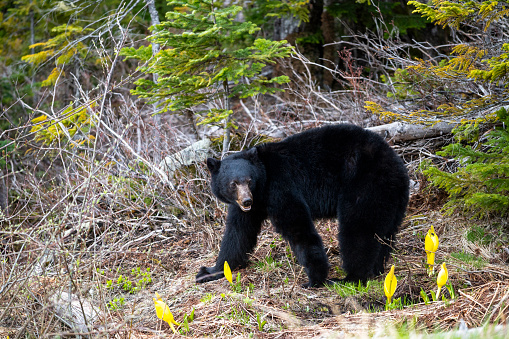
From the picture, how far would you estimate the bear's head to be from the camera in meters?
4.77

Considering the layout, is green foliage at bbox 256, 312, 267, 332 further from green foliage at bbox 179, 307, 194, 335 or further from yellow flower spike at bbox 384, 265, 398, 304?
yellow flower spike at bbox 384, 265, 398, 304

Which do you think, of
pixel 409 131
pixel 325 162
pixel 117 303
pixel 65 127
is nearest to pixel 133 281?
pixel 117 303

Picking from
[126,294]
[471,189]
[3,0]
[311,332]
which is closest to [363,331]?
[311,332]

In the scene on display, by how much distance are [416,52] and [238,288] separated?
7.61 meters

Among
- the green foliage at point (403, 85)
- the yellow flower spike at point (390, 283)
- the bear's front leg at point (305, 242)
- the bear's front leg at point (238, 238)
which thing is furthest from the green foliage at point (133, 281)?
the green foliage at point (403, 85)

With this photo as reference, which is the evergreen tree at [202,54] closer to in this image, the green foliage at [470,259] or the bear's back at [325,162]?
the bear's back at [325,162]

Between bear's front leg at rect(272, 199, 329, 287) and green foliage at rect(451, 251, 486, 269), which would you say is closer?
green foliage at rect(451, 251, 486, 269)

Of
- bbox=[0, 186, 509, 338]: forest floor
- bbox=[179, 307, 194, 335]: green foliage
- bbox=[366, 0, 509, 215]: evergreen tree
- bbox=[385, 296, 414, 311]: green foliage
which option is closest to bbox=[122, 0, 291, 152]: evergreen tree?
bbox=[0, 186, 509, 338]: forest floor

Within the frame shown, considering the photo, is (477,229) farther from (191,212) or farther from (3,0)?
(3,0)

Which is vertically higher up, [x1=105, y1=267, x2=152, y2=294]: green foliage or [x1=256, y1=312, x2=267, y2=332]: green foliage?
[x1=256, y1=312, x2=267, y2=332]: green foliage

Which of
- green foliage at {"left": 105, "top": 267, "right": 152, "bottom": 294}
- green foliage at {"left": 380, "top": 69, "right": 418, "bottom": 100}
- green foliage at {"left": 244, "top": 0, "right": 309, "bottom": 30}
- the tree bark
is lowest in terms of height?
green foliage at {"left": 105, "top": 267, "right": 152, "bottom": 294}

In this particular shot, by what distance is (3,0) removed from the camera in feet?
40.9

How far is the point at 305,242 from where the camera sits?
4750 millimetres

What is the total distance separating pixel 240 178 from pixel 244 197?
0.74 ft
